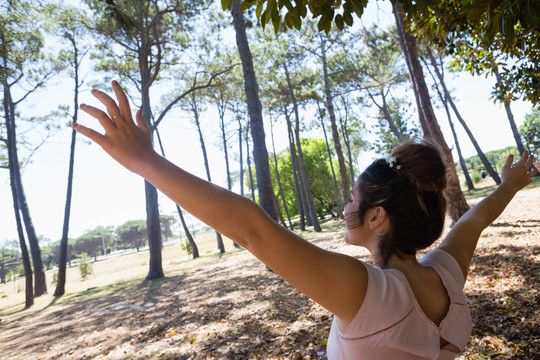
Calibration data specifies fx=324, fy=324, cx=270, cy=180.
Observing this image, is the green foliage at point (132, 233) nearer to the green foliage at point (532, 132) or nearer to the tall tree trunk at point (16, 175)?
the tall tree trunk at point (16, 175)

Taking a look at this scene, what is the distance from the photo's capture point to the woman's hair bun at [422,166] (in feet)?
4.52

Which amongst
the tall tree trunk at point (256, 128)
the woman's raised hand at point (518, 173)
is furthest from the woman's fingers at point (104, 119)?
the tall tree trunk at point (256, 128)

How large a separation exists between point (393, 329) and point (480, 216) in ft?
3.47

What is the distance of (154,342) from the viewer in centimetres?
522

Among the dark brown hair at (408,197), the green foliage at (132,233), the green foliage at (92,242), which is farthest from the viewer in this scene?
the green foliage at (132,233)

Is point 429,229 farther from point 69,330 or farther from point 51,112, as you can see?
point 51,112

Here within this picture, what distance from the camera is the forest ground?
3.69m

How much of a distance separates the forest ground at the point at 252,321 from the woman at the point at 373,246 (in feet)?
8.04

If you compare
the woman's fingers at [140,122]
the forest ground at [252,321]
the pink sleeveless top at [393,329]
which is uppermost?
the woman's fingers at [140,122]

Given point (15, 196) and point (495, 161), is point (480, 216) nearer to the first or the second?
A: point (15, 196)

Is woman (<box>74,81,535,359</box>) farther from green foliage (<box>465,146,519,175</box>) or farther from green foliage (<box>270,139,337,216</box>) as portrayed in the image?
green foliage (<box>270,139,337,216</box>)

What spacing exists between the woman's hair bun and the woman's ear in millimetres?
180

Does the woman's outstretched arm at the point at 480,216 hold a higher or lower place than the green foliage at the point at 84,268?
higher

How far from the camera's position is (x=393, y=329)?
112 centimetres
